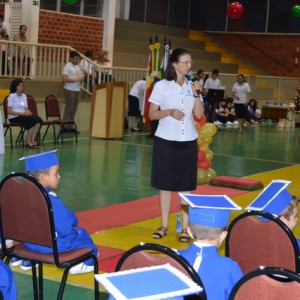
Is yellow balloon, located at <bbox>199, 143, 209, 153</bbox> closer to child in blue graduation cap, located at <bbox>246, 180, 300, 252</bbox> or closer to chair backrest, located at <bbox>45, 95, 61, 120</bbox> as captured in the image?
child in blue graduation cap, located at <bbox>246, 180, 300, 252</bbox>

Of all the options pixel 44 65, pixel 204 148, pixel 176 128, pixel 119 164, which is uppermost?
pixel 44 65

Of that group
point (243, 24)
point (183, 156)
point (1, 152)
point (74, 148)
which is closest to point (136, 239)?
point (183, 156)

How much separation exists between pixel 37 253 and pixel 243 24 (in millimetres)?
26254

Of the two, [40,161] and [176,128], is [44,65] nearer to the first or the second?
[176,128]

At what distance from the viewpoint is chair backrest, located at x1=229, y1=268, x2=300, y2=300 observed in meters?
2.74

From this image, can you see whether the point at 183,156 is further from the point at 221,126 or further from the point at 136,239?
the point at 221,126

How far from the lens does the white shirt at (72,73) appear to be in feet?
50.9

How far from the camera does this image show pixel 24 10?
60.3 ft

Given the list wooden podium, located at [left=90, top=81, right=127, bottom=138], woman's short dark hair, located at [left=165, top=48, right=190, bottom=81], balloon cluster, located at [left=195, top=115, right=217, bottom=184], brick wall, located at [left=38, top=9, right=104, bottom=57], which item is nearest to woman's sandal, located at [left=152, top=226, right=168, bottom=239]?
woman's short dark hair, located at [left=165, top=48, right=190, bottom=81]

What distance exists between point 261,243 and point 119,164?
25.1ft

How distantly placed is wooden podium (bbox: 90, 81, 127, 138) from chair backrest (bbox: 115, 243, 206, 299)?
12.1m

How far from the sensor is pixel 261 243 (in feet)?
13.3

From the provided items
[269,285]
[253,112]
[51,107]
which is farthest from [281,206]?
[253,112]

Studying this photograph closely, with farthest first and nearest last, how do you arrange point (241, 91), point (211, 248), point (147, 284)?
point (241, 91)
point (211, 248)
point (147, 284)
